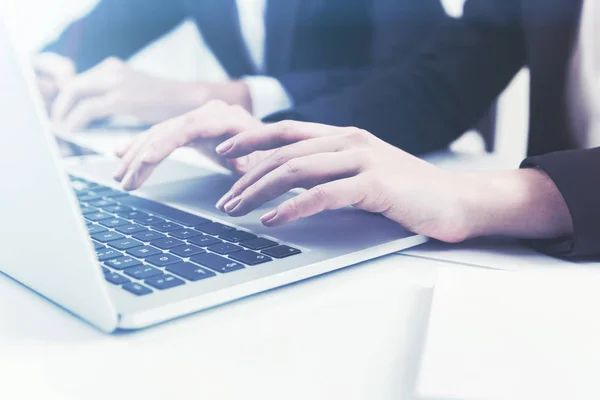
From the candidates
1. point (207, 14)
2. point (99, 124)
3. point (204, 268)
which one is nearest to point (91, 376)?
point (204, 268)

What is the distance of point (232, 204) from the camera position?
441 millimetres

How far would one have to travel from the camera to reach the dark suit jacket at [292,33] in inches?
35.8

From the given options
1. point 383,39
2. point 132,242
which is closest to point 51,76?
point 383,39

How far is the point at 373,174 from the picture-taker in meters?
0.42

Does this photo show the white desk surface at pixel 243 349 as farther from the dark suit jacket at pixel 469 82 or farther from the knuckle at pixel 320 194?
the dark suit jacket at pixel 469 82

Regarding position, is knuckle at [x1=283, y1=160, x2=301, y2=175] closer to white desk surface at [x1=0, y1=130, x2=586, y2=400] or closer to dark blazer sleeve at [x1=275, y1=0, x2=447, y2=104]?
white desk surface at [x1=0, y1=130, x2=586, y2=400]

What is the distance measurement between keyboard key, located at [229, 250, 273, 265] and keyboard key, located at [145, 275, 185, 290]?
0.15 feet

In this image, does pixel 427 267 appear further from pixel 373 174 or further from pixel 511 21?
pixel 511 21

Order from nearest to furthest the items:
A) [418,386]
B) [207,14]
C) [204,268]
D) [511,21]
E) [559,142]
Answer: [418,386]
[204,268]
[559,142]
[511,21]
[207,14]

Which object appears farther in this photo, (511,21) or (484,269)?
(511,21)

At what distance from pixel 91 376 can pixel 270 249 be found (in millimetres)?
145

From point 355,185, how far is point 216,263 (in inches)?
4.4

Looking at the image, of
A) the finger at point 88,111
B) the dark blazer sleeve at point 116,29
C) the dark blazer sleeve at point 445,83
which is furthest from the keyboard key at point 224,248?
the dark blazer sleeve at point 116,29

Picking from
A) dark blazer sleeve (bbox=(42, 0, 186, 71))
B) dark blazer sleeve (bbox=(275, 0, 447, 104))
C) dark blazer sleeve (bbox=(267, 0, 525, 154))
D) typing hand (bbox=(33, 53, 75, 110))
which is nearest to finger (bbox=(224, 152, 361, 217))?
dark blazer sleeve (bbox=(267, 0, 525, 154))
